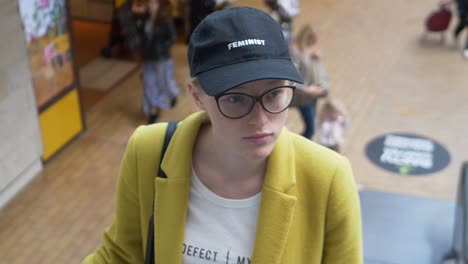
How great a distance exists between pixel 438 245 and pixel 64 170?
13.0 feet

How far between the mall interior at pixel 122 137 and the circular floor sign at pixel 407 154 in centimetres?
1

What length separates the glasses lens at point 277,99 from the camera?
1.57 m

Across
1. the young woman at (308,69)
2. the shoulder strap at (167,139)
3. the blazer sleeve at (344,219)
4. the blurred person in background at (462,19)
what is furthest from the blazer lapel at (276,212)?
the blurred person in background at (462,19)

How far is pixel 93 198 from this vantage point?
20.6 feet

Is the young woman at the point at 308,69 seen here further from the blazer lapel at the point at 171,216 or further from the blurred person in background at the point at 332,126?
the blazer lapel at the point at 171,216

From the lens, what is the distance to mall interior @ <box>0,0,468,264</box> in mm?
5598

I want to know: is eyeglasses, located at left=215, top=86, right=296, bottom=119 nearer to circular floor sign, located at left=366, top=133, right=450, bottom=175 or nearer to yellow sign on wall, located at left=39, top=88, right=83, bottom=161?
circular floor sign, located at left=366, top=133, right=450, bottom=175

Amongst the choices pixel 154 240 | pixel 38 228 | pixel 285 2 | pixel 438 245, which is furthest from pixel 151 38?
pixel 154 240

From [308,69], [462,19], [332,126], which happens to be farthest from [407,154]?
[462,19]

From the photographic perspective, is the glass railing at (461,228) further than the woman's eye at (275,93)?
Yes

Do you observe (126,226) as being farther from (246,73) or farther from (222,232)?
(246,73)

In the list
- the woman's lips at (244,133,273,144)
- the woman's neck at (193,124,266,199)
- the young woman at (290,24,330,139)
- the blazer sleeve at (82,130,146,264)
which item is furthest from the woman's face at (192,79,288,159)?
the young woman at (290,24,330,139)

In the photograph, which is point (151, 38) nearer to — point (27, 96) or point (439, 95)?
point (27, 96)

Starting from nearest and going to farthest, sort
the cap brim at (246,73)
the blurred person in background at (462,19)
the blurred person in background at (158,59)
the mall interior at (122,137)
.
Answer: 1. the cap brim at (246,73)
2. the mall interior at (122,137)
3. the blurred person in background at (158,59)
4. the blurred person in background at (462,19)
